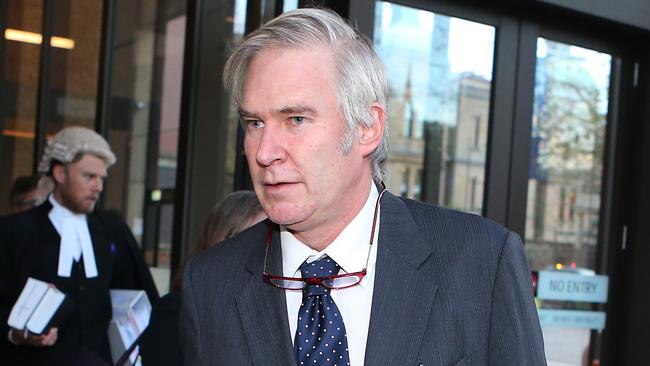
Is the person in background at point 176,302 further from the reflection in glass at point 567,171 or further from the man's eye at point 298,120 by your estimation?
the reflection in glass at point 567,171

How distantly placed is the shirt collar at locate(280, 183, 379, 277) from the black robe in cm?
226

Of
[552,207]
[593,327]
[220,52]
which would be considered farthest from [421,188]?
[220,52]

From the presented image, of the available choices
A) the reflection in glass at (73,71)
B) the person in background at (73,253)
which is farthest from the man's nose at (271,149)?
the reflection in glass at (73,71)

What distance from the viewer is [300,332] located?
1.68m

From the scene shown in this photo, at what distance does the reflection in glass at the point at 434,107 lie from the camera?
459 cm

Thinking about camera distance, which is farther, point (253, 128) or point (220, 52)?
point (220, 52)

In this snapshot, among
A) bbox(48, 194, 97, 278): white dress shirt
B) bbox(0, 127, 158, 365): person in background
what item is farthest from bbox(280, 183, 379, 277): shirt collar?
bbox(48, 194, 97, 278): white dress shirt

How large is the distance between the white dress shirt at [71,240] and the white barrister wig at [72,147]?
0.24 meters

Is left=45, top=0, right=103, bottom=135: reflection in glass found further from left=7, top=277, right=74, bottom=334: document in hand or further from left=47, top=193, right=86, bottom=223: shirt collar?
left=7, top=277, right=74, bottom=334: document in hand

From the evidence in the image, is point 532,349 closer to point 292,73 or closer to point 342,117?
point 342,117

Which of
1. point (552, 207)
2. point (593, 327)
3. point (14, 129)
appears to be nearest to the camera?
point (593, 327)

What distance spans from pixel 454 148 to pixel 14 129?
25.4 feet

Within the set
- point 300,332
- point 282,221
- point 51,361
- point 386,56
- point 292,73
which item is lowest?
point 51,361

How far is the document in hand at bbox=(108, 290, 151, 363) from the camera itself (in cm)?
339
